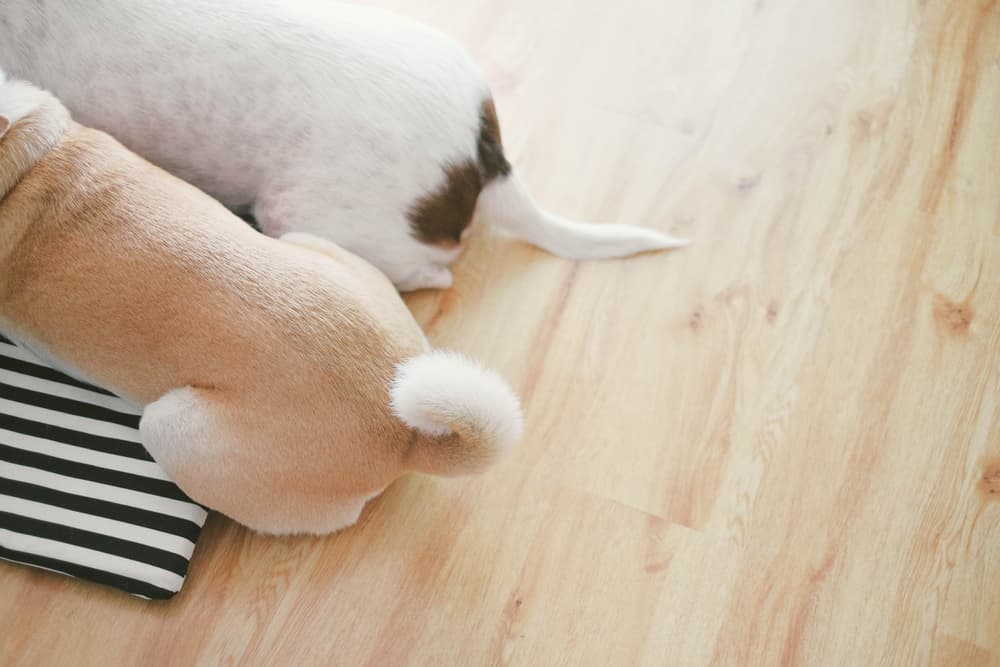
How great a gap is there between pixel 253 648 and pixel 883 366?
109 centimetres

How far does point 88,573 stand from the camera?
1233 mm

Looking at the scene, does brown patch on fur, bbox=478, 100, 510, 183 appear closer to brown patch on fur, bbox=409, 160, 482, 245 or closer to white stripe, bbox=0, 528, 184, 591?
brown patch on fur, bbox=409, 160, 482, 245

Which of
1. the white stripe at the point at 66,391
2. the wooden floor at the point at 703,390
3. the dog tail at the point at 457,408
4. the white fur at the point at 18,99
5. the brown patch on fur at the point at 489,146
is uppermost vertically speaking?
the white fur at the point at 18,99

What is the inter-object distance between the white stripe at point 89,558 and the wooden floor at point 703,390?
0.19ft

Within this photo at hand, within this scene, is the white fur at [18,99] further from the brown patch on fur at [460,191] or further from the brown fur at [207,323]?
the brown patch on fur at [460,191]

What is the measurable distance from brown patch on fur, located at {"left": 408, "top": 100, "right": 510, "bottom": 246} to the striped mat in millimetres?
517

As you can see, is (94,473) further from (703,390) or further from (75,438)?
(703,390)

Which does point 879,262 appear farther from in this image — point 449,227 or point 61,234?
point 61,234

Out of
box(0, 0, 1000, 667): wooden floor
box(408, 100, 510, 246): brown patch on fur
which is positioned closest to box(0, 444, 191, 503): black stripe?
box(0, 0, 1000, 667): wooden floor

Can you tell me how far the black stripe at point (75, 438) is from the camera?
4.30ft

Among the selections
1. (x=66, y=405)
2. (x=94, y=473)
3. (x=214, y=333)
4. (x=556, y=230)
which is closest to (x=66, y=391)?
(x=66, y=405)

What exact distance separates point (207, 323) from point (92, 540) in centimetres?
36

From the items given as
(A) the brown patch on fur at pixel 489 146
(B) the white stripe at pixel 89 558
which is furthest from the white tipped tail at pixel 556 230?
(B) the white stripe at pixel 89 558

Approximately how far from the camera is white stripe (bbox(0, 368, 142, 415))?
52.9 inches
